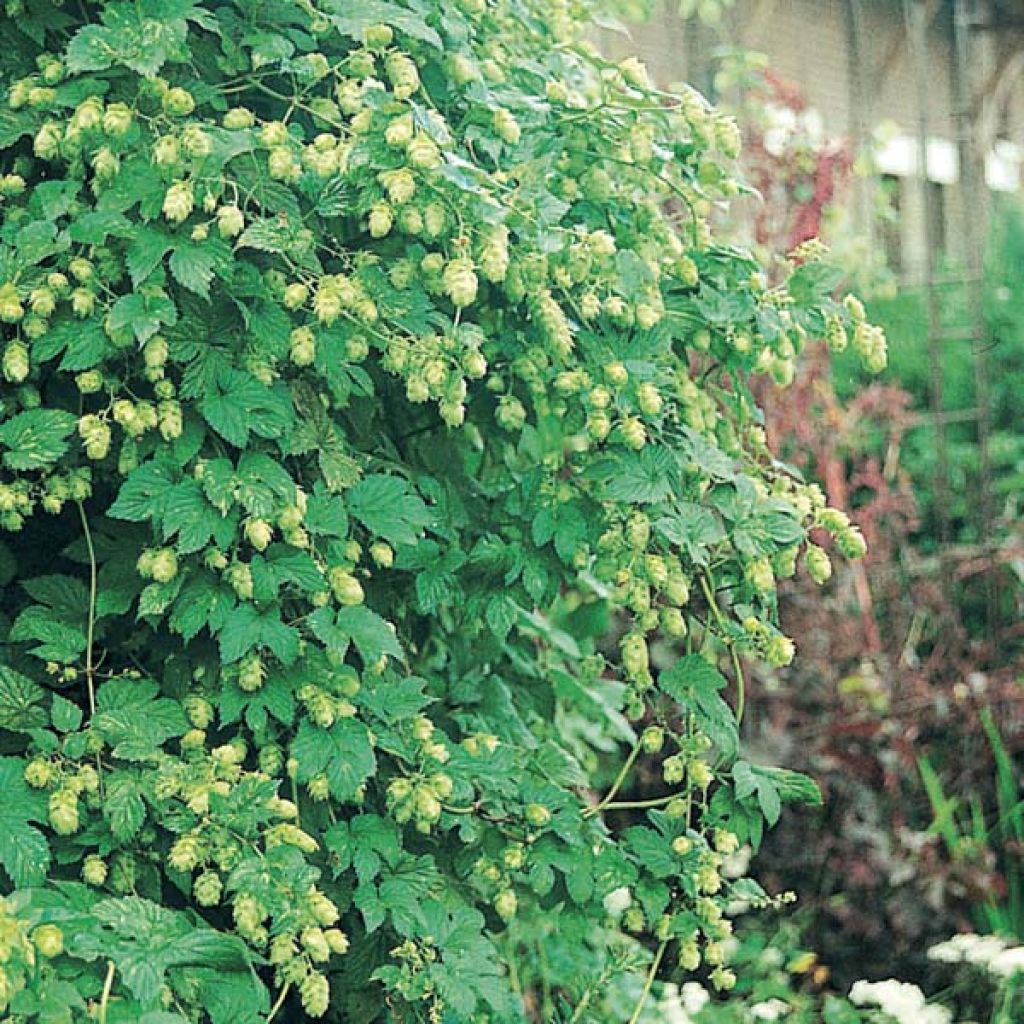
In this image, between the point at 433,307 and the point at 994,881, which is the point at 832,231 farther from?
the point at 433,307

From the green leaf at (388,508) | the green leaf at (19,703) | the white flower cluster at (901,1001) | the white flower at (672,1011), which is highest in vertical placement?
the green leaf at (388,508)

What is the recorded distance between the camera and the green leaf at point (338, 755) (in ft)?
→ 5.18

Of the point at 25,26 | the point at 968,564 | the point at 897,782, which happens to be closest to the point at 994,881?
the point at 897,782

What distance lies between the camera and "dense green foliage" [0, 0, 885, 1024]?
154 cm

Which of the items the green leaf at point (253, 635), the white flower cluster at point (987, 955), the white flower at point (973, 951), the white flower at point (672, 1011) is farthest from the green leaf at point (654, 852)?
the white flower at point (973, 951)

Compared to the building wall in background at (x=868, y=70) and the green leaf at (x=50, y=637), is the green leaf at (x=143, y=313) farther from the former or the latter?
the building wall in background at (x=868, y=70)

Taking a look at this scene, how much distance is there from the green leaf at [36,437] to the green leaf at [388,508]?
30cm

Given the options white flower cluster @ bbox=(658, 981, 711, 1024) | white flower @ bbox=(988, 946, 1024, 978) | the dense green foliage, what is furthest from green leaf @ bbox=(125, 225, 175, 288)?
white flower @ bbox=(988, 946, 1024, 978)

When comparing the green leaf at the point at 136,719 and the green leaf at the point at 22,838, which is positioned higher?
the green leaf at the point at 136,719

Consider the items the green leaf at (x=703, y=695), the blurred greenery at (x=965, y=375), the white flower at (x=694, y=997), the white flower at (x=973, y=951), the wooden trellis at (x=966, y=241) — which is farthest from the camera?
the blurred greenery at (x=965, y=375)

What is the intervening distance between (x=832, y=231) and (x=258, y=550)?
293cm

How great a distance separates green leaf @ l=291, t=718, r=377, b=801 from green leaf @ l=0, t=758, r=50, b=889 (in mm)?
249

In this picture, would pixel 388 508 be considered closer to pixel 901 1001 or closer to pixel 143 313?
pixel 143 313

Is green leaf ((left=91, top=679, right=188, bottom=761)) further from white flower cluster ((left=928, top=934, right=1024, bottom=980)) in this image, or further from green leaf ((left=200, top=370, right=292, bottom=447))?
white flower cluster ((left=928, top=934, right=1024, bottom=980))
